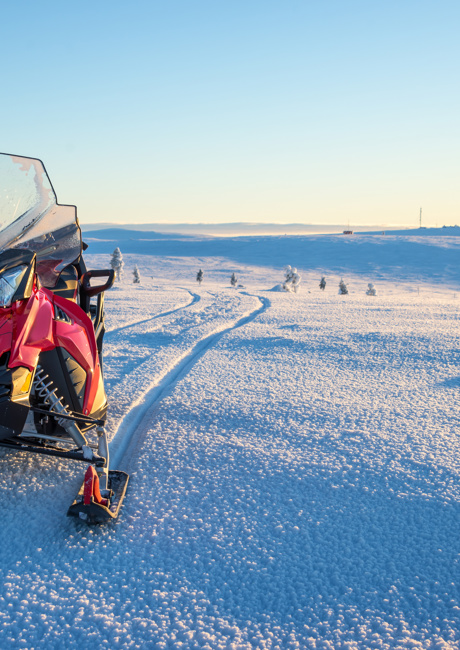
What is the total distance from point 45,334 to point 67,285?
0.70m

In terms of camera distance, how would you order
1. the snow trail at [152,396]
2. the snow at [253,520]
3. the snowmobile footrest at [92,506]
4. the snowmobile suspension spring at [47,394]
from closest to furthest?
the snow at [253,520] → the snowmobile footrest at [92,506] → the snowmobile suspension spring at [47,394] → the snow trail at [152,396]

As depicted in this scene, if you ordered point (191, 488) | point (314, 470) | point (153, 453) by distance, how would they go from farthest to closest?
point (153, 453) < point (314, 470) < point (191, 488)

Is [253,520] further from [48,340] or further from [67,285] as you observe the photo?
[67,285]

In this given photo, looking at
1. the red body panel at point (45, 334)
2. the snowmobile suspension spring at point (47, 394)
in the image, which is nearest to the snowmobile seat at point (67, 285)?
the red body panel at point (45, 334)

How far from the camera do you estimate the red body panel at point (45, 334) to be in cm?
272

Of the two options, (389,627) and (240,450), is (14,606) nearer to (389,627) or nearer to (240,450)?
(389,627)

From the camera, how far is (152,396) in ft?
17.0

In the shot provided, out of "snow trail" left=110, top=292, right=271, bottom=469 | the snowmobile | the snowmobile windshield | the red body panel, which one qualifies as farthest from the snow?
the snowmobile windshield

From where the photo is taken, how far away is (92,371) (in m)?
3.42

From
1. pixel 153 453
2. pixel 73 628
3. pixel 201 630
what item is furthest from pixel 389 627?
pixel 153 453

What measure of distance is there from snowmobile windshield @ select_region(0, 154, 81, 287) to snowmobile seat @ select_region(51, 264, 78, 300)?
0.05m

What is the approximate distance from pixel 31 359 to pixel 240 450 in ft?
5.66

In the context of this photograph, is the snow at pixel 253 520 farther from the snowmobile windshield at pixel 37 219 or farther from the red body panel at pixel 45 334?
the snowmobile windshield at pixel 37 219

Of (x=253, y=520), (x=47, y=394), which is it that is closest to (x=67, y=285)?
(x=47, y=394)
